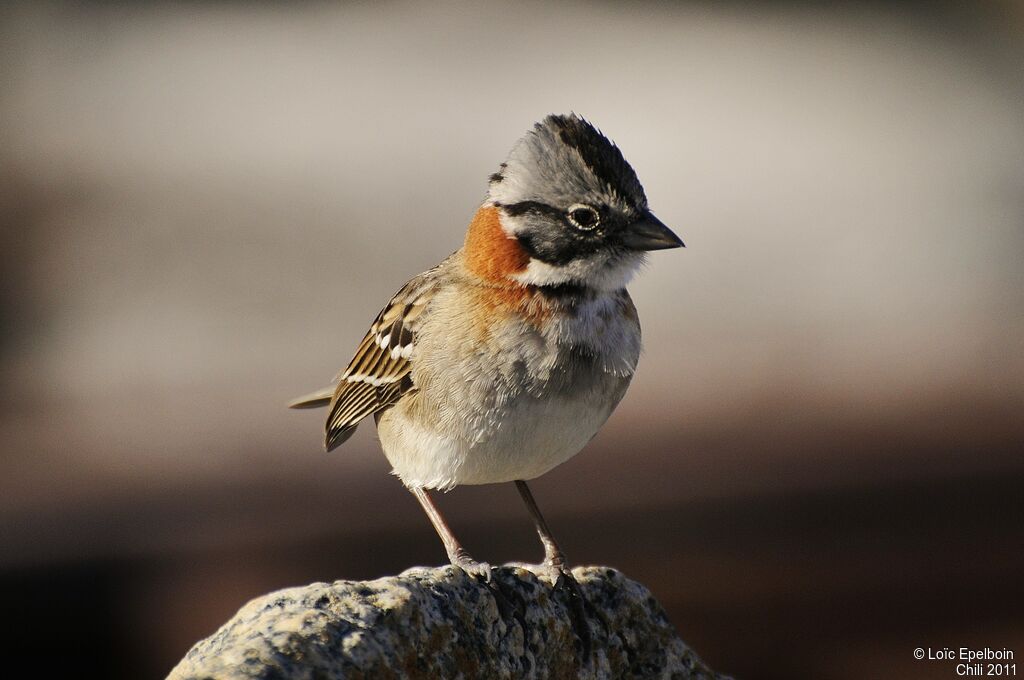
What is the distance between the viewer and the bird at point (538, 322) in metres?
4.56

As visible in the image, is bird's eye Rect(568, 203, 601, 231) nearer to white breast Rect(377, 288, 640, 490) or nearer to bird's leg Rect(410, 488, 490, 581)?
white breast Rect(377, 288, 640, 490)

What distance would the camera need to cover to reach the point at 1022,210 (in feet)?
36.9

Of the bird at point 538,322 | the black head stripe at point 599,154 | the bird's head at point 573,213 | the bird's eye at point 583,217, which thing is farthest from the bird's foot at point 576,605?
the black head stripe at point 599,154

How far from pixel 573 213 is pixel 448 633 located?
1.71 metres

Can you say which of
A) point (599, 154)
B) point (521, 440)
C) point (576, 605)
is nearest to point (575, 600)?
point (576, 605)

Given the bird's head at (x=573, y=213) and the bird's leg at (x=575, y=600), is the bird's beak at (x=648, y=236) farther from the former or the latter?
the bird's leg at (x=575, y=600)

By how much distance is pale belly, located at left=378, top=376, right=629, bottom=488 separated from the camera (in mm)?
4531

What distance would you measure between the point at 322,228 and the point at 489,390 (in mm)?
7033

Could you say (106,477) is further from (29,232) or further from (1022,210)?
(1022,210)

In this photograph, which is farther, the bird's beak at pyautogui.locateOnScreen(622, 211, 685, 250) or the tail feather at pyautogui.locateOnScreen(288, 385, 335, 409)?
the tail feather at pyautogui.locateOnScreen(288, 385, 335, 409)

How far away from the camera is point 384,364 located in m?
5.32

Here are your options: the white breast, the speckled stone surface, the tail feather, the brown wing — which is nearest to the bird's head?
the white breast

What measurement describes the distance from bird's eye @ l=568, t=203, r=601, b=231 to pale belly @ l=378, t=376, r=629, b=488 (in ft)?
1.71

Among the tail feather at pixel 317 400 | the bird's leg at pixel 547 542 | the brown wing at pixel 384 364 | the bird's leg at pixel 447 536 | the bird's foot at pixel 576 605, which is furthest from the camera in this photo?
the tail feather at pixel 317 400
